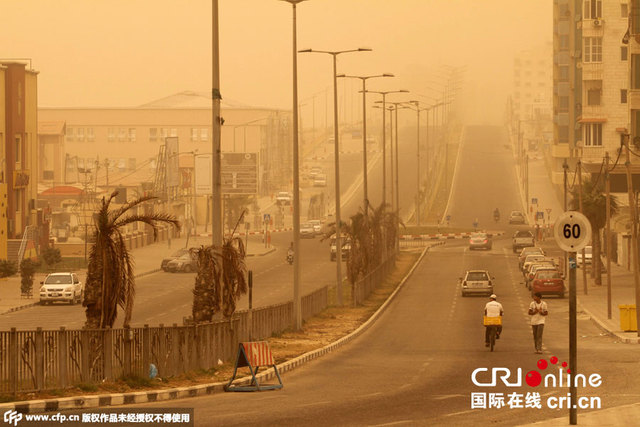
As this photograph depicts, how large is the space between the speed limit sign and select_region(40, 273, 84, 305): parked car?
147ft

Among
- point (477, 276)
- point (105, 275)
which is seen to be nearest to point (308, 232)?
point (477, 276)

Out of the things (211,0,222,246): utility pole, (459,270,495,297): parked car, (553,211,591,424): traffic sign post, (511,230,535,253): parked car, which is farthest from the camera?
(511,230,535,253): parked car

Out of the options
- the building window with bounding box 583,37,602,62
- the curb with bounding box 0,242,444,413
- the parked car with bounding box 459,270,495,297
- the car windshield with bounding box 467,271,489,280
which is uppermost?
the building window with bounding box 583,37,602,62

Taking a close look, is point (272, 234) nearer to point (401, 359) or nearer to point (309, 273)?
point (309, 273)

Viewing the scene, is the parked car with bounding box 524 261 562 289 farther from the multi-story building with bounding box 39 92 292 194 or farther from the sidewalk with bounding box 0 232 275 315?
the multi-story building with bounding box 39 92 292 194

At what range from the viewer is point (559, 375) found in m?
28.8

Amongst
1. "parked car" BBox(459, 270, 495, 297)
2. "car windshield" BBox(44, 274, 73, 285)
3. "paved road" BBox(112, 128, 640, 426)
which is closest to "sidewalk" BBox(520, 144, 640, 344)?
"paved road" BBox(112, 128, 640, 426)

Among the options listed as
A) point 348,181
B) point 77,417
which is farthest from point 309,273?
point 348,181

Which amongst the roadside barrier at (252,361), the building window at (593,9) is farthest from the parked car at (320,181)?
the roadside barrier at (252,361)

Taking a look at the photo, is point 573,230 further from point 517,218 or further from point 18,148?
point 517,218

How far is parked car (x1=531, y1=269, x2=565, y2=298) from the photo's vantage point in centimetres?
6131

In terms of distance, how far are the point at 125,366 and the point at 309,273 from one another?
56.8 meters

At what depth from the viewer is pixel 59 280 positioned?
61031mm

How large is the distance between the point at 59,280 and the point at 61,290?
51.2 inches
